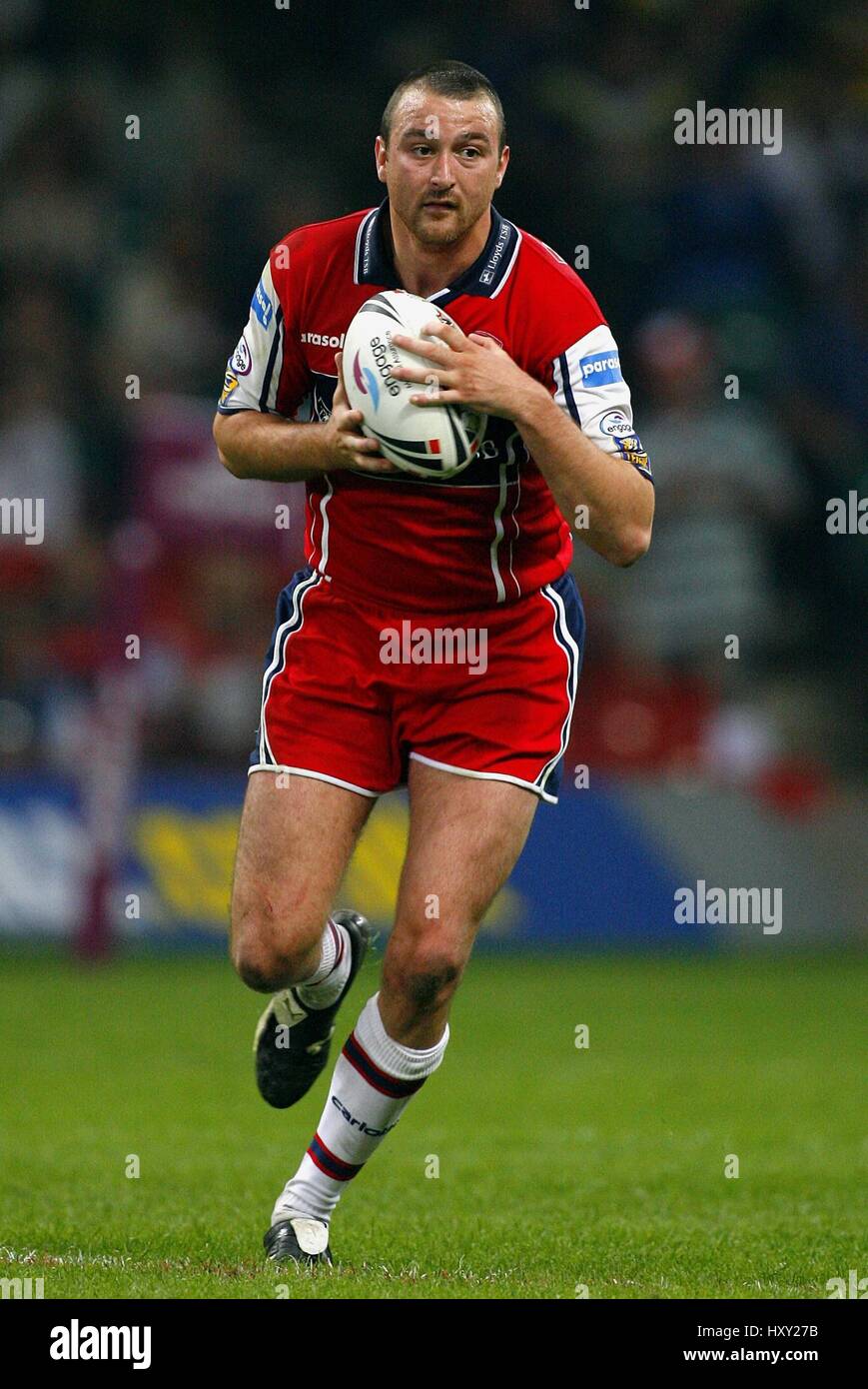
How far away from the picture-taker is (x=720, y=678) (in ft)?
44.7

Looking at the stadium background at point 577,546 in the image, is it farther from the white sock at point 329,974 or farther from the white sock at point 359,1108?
the white sock at point 359,1108

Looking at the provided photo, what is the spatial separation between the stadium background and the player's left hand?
6.28 meters

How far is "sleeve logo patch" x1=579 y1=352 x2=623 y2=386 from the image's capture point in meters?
5.05

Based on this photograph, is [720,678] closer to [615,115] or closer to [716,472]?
[716,472]

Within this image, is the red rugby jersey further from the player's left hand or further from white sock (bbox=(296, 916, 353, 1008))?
white sock (bbox=(296, 916, 353, 1008))

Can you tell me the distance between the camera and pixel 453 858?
→ 5.08 metres

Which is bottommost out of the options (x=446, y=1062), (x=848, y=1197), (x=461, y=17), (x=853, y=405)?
(x=848, y=1197)

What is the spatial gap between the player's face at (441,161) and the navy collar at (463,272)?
0.13 m

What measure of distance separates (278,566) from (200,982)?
299 cm

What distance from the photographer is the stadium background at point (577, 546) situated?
479 inches

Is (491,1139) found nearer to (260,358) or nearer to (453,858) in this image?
(453,858)

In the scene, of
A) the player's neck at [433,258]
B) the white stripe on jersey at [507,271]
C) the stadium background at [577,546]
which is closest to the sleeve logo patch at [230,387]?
the player's neck at [433,258]

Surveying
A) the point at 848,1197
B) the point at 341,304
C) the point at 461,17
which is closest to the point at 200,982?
the point at 848,1197

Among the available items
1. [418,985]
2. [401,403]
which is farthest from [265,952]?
[401,403]
